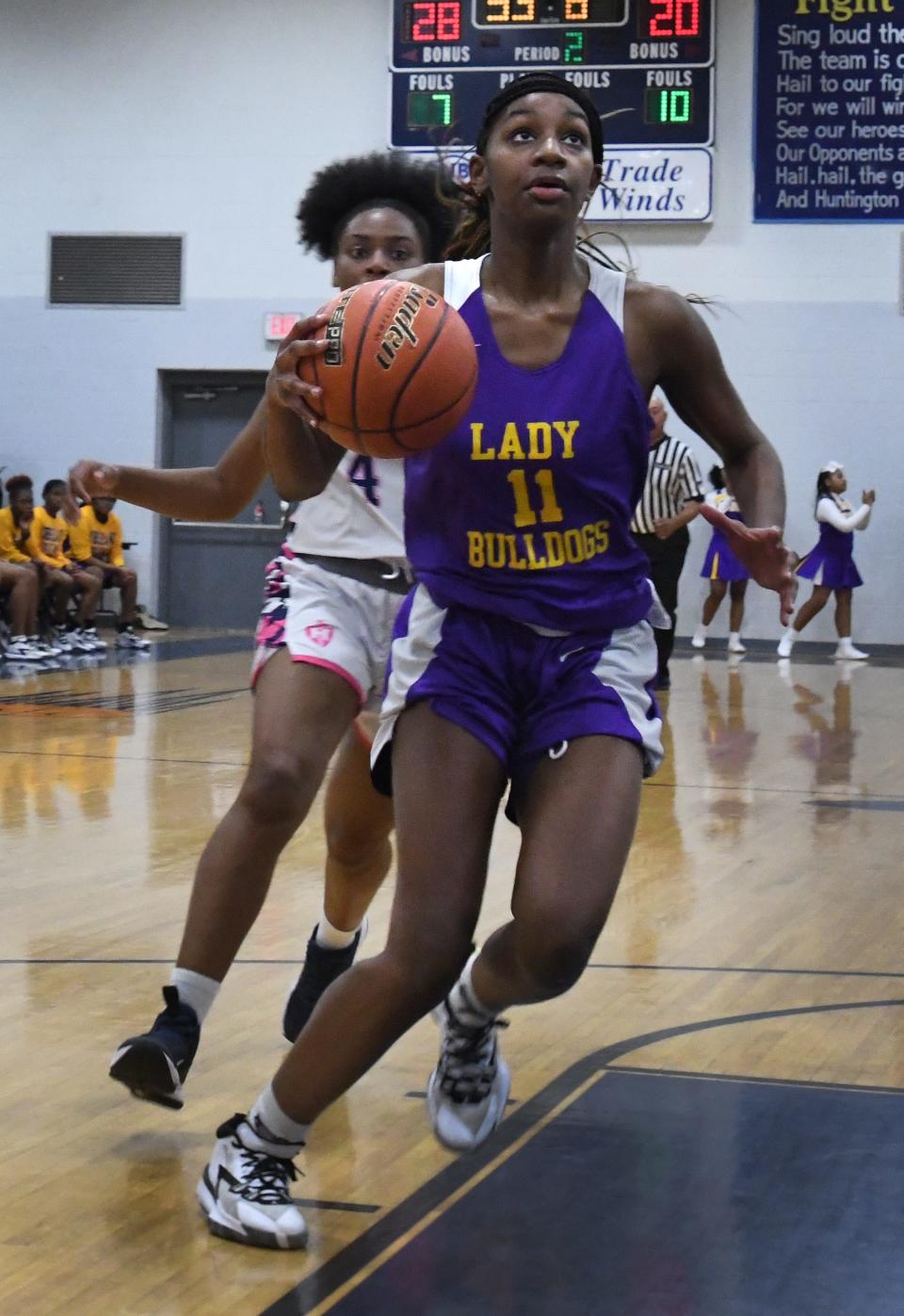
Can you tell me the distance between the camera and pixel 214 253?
15469 millimetres

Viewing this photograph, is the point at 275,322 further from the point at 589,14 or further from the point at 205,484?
the point at 205,484

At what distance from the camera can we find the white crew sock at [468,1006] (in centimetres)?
240

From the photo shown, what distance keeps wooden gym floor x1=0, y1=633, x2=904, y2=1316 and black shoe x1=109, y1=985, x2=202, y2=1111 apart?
0.27 ft

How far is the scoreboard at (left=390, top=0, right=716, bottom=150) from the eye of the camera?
13.6 m

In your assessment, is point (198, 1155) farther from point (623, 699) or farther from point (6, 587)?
point (6, 587)

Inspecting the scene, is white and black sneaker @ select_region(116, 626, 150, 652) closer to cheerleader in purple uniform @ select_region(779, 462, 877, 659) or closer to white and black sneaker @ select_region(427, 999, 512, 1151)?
cheerleader in purple uniform @ select_region(779, 462, 877, 659)

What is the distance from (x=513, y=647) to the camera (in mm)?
2318

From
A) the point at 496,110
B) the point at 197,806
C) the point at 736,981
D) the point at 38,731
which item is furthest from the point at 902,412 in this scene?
the point at 496,110

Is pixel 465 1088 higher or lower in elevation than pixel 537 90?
lower

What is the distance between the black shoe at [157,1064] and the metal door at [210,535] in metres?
13.0

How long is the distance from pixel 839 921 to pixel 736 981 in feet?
2.36

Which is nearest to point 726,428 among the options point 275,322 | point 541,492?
point 541,492

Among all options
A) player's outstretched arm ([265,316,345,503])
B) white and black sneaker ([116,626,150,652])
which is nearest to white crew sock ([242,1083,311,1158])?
player's outstretched arm ([265,316,345,503])

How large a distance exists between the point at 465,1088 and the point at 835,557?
38.3 feet
